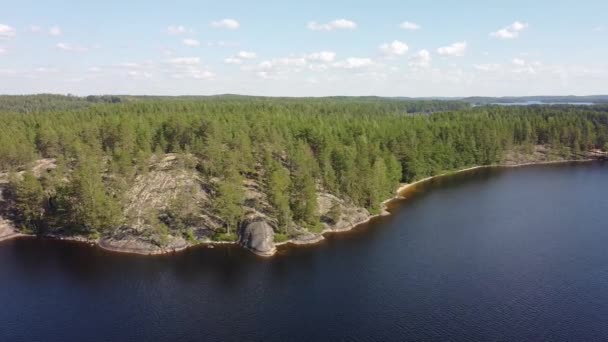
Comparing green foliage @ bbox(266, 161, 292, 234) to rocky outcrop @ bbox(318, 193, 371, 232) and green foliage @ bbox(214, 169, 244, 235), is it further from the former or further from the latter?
rocky outcrop @ bbox(318, 193, 371, 232)

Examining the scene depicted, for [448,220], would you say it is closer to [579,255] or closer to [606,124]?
[579,255]

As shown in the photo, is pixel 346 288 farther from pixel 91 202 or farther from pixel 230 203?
pixel 91 202

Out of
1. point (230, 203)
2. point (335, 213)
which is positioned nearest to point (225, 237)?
point (230, 203)

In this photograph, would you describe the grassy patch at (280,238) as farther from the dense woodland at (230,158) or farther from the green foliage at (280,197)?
the dense woodland at (230,158)

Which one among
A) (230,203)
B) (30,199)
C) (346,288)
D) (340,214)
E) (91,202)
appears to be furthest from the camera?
(340,214)

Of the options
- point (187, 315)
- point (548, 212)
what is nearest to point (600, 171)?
point (548, 212)

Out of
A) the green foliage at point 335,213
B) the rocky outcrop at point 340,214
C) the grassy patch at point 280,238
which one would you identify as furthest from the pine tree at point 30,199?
the green foliage at point 335,213
